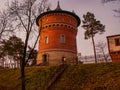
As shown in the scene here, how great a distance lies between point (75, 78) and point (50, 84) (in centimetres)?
279

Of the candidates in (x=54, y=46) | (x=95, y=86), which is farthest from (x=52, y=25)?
(x=95, y=86)

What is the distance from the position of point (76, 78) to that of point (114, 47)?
12.3 metres

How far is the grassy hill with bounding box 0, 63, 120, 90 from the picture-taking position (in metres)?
20.0

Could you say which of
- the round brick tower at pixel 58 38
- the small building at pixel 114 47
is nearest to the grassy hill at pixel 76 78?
the small building at pixel 114 47

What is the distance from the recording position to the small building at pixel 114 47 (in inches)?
1251

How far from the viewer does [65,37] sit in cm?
3831

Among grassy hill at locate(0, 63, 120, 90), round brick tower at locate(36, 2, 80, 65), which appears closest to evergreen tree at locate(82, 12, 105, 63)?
round brick tower at locate(36, 2, 80, 65)

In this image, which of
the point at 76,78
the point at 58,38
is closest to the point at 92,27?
the point at 58,38

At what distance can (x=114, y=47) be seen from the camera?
32219 millimetres

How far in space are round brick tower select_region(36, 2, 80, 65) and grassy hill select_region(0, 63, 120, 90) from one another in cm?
908

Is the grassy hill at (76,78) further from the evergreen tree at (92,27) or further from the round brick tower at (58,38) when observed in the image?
the evergreen tree at (92,27)

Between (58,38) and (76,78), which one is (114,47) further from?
(76,78)

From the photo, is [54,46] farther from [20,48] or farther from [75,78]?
[75,78]

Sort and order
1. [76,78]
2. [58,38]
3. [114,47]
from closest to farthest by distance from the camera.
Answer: [76,78] < [114,47] < [58,38]
